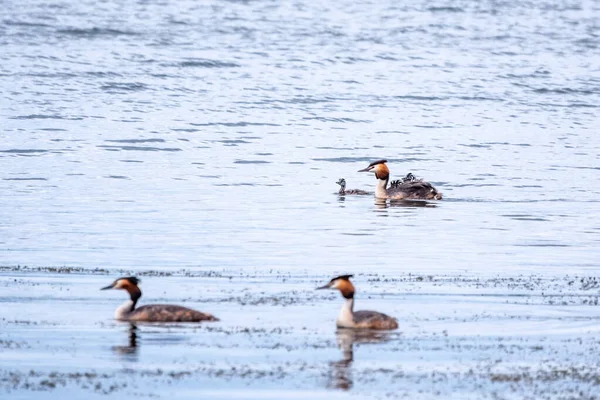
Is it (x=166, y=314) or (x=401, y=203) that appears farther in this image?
(x=401, y=203)

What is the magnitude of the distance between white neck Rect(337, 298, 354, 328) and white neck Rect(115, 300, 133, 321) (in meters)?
A: 2.48

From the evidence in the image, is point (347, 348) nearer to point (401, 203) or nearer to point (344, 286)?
point (344, 286)

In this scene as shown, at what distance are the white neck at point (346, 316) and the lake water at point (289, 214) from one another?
0.73ft

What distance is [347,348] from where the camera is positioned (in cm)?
1529

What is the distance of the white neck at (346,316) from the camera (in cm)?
1611

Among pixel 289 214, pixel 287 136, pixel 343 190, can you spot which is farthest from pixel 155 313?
pixel 287 136

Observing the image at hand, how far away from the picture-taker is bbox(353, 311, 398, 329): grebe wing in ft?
52.3

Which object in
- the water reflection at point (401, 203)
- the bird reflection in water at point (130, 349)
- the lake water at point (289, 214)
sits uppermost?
the lake water at point (289, 214)

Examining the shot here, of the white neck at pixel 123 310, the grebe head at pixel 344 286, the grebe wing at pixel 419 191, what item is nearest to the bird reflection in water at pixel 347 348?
the grebe head at pixel 344 286

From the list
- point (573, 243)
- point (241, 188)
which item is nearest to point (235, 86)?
point (241, 188)

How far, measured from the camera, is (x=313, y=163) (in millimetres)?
36312

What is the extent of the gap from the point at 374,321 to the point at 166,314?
2.42 metres

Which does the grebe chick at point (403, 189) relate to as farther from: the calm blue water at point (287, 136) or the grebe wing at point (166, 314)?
the grebe wing at point (166, 314)

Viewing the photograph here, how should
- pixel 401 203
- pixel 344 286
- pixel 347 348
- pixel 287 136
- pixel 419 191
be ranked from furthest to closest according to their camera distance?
pixel 287 136, pixel 401 203, pixel 419 191, pixel 344 286, pixel 347 348
